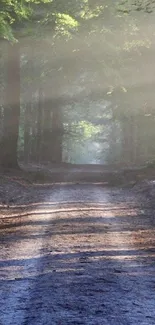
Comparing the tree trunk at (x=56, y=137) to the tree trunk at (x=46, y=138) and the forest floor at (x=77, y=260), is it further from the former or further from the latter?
the forest floor at (x=77, y=260)

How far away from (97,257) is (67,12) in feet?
52.0

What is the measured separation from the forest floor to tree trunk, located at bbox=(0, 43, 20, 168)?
5.62 metres

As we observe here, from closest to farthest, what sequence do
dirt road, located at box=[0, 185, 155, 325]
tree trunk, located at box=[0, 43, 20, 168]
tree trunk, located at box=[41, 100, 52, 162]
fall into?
dirt road, located at box=[0, 185, 155, 325]
tree trunk, located at box=[0, 43, 20, 168]
tree trunk, located at box=[41, 100, 52, 162]

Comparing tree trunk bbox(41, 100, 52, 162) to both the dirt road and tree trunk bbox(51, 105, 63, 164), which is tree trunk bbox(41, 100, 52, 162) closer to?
tree trunk bbox(51, 105, 63, 164)

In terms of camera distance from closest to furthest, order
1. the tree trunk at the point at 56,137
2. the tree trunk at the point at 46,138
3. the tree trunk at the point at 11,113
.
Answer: the tree trunk at the point at 11,113 < the tree trunk at the point at 56,137 < the tree trunk at the point at 46,138

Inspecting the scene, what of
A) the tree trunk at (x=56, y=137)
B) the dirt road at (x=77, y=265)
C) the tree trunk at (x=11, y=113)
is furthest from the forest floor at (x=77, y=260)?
the tree trunk at (x=56, y=137)

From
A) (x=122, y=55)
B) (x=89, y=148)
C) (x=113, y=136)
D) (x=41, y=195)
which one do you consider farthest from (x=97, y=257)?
(x=89, y=148)

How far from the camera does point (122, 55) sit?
30.3 metres

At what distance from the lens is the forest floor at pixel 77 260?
6.01m

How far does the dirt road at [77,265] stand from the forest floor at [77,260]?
0.01 metres

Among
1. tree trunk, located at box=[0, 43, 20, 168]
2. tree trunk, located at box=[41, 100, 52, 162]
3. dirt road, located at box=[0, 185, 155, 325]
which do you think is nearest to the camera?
dirt road, located at box=[0, 185, 155, 325]

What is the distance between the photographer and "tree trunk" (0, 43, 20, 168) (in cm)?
2391

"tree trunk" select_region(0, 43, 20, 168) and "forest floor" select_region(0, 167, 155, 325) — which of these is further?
"tree trunk" select_region(0, 43, 20, 168)

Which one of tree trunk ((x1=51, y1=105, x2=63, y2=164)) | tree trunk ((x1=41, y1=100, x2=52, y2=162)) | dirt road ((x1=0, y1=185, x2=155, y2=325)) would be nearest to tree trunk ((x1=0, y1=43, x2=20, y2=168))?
dirt road ((x1=0, y1=185, x2=155, y2=325))
